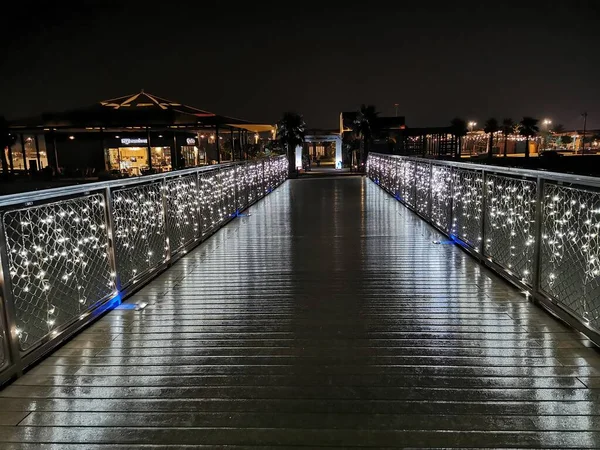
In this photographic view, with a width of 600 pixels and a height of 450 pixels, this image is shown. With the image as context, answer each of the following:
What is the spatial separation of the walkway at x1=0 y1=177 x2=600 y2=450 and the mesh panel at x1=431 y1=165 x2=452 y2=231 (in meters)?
2.22

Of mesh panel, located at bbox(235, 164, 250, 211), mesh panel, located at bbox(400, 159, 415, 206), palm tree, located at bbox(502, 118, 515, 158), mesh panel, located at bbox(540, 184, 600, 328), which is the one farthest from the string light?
palm tree, located at bbox(502, 118, 515, 158)

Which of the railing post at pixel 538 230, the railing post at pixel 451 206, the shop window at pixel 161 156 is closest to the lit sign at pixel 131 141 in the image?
Result: the shop window at pixel 161 156

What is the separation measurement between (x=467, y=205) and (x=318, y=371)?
4.10m

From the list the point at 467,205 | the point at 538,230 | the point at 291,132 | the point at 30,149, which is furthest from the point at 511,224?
the point at 30,149

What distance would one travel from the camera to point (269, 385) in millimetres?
2754

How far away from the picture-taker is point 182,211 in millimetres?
6523

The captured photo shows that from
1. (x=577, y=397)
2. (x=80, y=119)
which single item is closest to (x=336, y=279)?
(x=577, y=397)

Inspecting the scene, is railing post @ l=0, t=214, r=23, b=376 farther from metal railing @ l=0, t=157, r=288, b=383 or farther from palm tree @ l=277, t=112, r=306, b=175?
palm tree @ l=277, t=112, r=306, b=175

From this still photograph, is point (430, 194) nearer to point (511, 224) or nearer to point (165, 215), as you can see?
point (511, 224)

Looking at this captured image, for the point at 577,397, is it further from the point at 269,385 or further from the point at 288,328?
the point at 288,328

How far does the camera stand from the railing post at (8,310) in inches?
110

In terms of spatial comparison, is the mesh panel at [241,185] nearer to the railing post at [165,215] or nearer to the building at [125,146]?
the railing post at [165,215]

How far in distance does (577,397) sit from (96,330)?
326 cm

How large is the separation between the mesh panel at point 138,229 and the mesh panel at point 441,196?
409 centimetres
